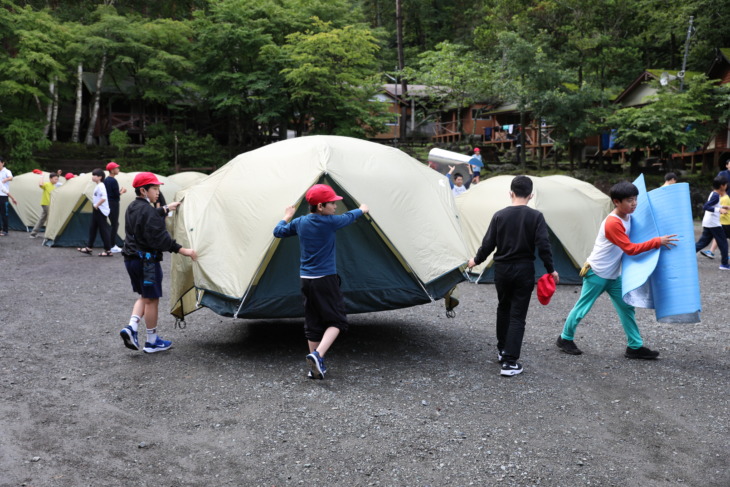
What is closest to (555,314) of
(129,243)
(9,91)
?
(129,243)

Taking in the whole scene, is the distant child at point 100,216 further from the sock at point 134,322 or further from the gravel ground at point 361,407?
the sock at point 134,322

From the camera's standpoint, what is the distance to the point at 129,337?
18.9 feet

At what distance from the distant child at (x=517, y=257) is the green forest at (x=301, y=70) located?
1856 cm

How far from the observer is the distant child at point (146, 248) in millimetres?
5617

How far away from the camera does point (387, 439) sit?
4.04 m

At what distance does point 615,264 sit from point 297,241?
3041mm

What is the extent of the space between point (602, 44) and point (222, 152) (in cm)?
1800

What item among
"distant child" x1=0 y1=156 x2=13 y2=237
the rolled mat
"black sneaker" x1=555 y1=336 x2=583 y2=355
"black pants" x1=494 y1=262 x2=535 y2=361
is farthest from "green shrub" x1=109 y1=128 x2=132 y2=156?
the rolled mat

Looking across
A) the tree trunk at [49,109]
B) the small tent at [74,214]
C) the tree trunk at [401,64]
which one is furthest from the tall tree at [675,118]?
Answer: the tree trunk at [49,109]

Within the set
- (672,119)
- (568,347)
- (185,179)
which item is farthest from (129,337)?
(672,119)

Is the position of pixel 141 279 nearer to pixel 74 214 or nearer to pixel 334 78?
pixel 74 214

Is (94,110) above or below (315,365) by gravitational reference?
above

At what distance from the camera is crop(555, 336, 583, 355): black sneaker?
19.9 ft

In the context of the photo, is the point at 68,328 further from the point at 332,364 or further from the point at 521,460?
the point at 521,460
